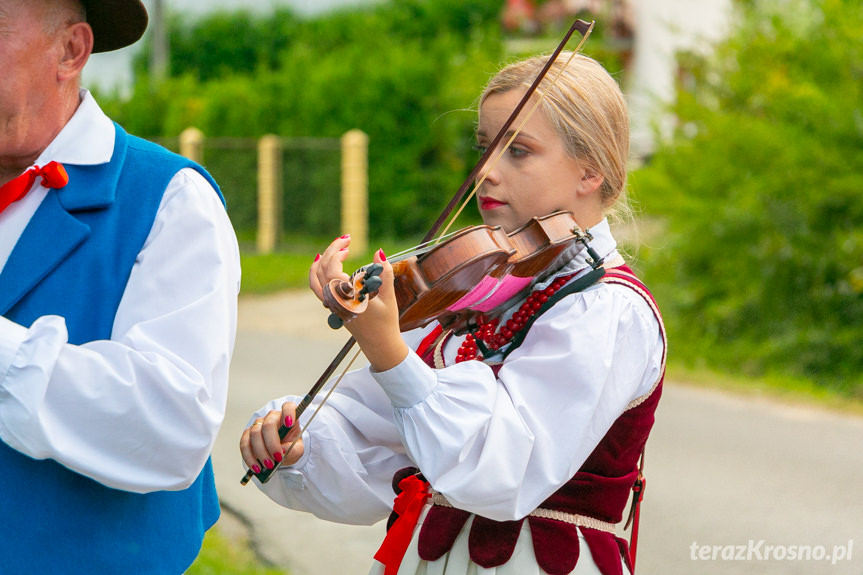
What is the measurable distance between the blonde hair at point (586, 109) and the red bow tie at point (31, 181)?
86 centimetres

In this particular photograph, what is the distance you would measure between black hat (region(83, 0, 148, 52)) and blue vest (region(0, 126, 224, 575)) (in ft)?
0.98

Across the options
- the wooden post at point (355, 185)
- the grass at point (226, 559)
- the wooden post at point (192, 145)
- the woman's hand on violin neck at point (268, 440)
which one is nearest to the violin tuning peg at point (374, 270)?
the woman's hand on violin neck at point (268, 440)

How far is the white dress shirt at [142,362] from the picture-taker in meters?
1.49

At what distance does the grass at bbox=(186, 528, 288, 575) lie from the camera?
3758 millimetres

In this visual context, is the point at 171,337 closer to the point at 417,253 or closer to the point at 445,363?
the point at 417,253

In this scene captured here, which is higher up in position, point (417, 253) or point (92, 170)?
point (92, 170)

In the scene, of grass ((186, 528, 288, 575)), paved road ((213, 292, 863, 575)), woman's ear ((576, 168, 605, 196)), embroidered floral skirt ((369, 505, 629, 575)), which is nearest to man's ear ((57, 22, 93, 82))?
woman's ear ((576, 168, 605, 196))

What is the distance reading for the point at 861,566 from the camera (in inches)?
173

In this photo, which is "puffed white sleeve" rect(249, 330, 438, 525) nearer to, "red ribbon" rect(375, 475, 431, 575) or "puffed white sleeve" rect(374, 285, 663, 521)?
"red ribbon" rect(375, 475, 431, 575)

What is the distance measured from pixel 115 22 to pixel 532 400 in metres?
1.01

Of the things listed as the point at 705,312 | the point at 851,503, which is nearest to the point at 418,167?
the point at 705,312

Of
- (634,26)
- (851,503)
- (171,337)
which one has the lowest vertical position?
(851,503)

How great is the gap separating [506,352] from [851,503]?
389 centimetres

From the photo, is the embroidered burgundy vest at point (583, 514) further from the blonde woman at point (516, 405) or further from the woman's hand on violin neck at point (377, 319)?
the woman's hand on violin neck at point (377, 319)
